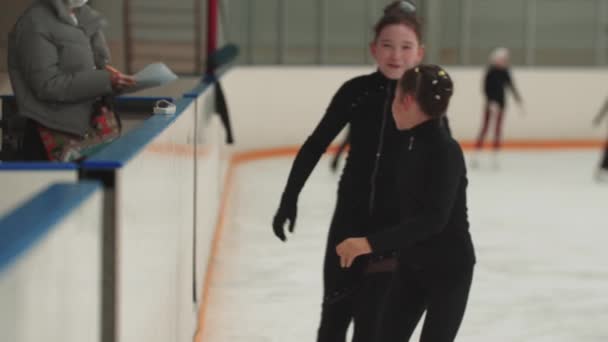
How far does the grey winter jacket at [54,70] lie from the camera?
A: 3.49 meters

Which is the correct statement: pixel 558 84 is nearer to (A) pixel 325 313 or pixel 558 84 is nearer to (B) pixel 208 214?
(B) pixel 208 214

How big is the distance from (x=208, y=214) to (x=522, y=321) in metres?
1.75

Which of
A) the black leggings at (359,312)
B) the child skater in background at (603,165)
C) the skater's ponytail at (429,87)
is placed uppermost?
the skater's ponytail at (429,87)

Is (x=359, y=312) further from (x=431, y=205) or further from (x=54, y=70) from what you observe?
(x=54, y=70)

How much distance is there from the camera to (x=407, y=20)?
3.25m

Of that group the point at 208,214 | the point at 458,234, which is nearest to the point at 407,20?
the point at 458,234

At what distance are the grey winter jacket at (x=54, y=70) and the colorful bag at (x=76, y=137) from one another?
3 centimetres

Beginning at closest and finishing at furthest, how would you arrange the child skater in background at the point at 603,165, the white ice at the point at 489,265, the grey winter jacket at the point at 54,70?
the grey winter jacket at the point at 54,70 < the white ice at the point at 489,265 < the child skater in background at the point at 603,165

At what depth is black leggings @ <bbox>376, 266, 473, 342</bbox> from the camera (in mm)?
2756

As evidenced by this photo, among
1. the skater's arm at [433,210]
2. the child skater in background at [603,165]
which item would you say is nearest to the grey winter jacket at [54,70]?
the skater's arm at [433,210]

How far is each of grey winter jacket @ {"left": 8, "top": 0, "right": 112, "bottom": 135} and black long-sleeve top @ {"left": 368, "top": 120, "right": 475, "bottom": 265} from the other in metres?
1.17

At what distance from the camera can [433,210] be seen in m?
2.61

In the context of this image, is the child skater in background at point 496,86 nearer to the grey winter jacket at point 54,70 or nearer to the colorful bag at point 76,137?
the colorful bag at point 76,137

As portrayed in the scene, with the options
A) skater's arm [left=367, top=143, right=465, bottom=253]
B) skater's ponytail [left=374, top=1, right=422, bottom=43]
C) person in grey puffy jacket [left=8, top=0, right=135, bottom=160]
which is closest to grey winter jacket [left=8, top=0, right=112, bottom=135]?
person in grey puffy jacket [left=8, top=0, right=135, bottom=160]
